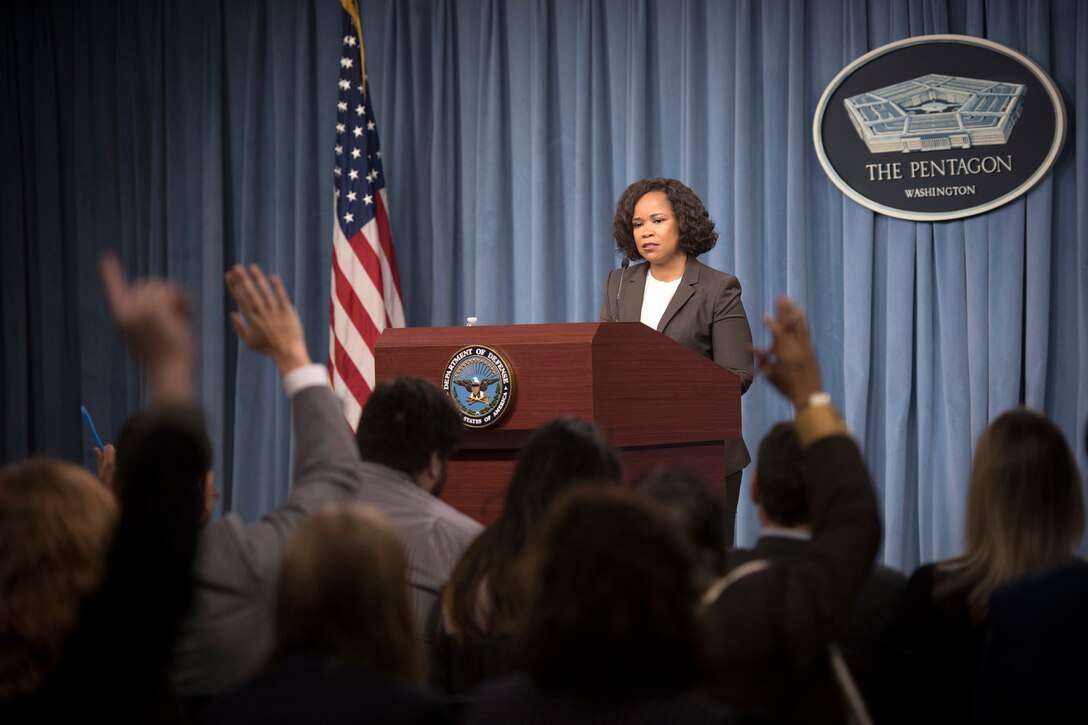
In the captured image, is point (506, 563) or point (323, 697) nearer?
point (323, 697)

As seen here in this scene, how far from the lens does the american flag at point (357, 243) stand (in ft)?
17.1

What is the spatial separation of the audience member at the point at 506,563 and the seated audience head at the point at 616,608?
520mm

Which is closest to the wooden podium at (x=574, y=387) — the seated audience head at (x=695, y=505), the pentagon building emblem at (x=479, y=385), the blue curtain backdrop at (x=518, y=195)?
the pentagon building emblem at (x=479, y=385)

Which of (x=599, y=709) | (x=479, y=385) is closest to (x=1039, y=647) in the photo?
(x=599, y=709)

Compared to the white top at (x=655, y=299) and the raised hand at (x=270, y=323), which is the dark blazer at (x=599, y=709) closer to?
the raised hand at (x=270, y=323)

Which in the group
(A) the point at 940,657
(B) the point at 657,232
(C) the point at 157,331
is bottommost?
(A) the point at 940,657

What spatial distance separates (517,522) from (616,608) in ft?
2.06

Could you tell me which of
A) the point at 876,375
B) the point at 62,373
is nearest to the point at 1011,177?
the point at 876,375

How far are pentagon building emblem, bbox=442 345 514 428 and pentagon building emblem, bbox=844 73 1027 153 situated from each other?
9.37 feet

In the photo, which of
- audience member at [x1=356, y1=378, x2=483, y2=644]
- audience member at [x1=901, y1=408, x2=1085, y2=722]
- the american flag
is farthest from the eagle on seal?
the american flag

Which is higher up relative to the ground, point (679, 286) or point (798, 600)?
point (679, 286)

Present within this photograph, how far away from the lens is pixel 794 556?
5.32 ft

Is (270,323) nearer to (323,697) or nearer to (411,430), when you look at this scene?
(411,430)

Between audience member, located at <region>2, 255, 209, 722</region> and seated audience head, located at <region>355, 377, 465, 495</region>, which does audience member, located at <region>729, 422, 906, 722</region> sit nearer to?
seated audience head, located at <region>355, 377, 465, 495</region>
